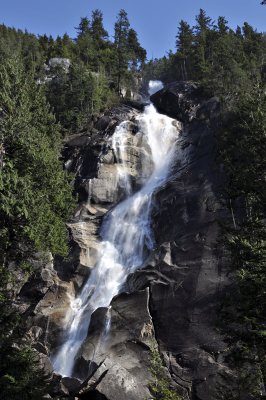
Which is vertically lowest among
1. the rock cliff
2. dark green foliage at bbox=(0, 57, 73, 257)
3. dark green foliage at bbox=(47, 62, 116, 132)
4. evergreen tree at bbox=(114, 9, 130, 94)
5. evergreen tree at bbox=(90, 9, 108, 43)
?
the rock cliff

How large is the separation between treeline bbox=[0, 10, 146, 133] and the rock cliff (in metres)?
15.0

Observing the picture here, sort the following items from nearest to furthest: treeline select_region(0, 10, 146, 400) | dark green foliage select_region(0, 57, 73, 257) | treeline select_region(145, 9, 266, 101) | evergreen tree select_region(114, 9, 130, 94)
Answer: treeline select_region(0, 10, 146, 400) → dark green foliage select_region(0, 57, 73, 257) → treeline select_region(145, 9, 266, 101) → evergreen tree select_region(114, 9, 130, 94)

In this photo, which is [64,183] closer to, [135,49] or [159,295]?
[159,295]

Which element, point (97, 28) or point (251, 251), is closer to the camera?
point (251, 251)

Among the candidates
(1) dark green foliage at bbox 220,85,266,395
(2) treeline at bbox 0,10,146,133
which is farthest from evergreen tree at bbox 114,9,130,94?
(1) dark green foliage at bbox 220,85,266,395

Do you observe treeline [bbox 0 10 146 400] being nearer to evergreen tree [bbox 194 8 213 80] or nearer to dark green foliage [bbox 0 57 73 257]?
dark green foliage [bbox 0 57 73 257]

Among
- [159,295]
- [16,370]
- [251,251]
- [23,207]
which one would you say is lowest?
[159,295]

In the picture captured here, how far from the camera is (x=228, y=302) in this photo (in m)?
13.9

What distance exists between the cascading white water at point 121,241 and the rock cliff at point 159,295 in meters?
0.84

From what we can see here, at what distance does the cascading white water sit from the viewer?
2803cm

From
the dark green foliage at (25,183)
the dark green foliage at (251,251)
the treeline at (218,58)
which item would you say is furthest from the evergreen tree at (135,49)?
the dark green foliage at (251,251)

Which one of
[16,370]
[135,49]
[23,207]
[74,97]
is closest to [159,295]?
[23,207]

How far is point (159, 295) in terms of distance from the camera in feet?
83.4

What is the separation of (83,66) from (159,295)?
42.0 meters
